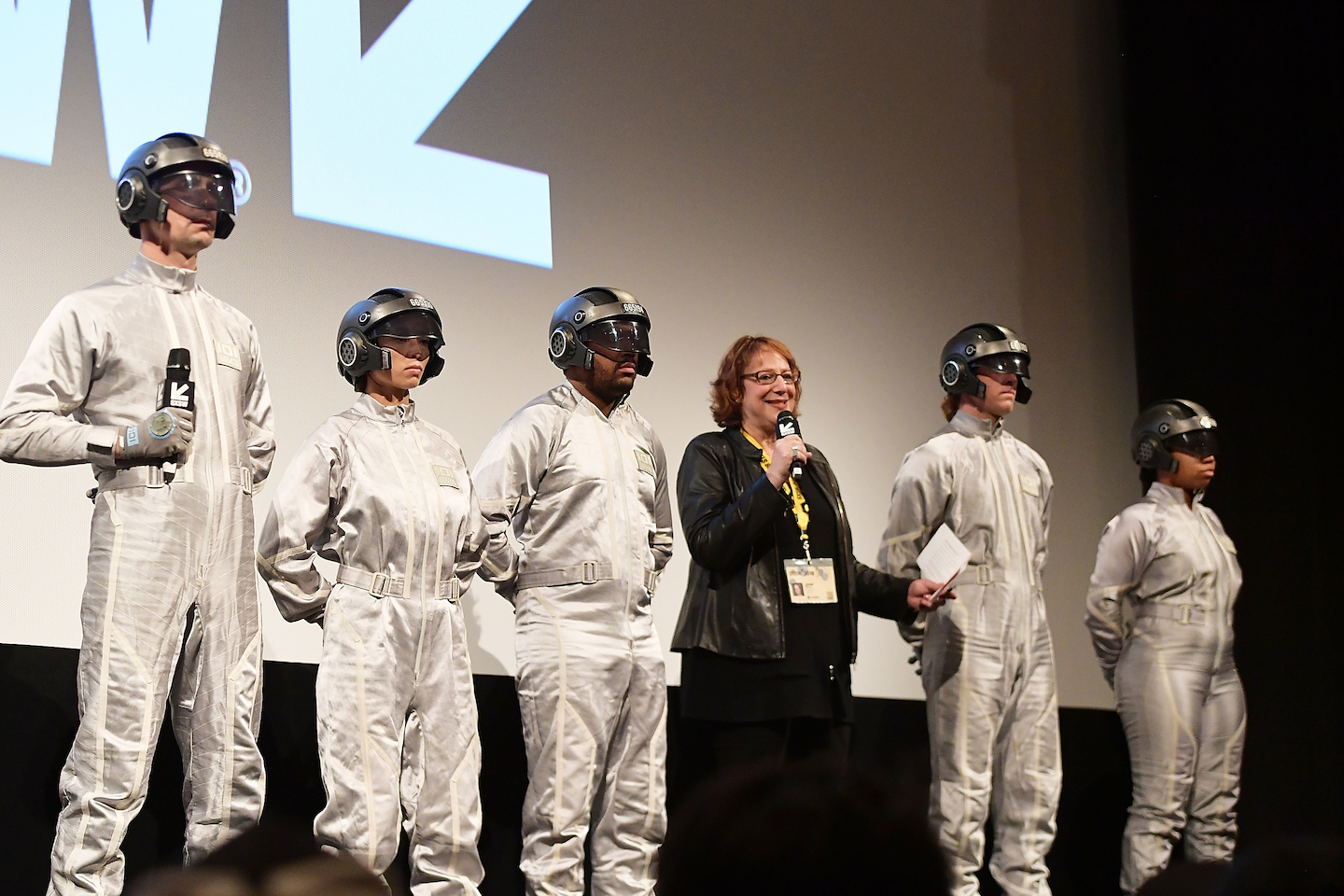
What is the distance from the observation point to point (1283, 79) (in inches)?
254

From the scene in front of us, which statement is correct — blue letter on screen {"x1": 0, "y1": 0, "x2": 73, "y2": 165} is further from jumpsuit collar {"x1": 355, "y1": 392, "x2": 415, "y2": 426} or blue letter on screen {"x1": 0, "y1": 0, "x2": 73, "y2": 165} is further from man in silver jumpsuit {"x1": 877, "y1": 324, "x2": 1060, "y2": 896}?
man in silver jumpsuit {"x1": 877, "y1": 324, "x2": 1060, "y2": 896}

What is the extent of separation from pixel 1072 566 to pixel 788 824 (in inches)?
232

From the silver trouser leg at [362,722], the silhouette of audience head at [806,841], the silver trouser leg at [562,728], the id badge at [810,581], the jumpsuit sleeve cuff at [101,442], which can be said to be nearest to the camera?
the silhouette of audience head at [806,841]

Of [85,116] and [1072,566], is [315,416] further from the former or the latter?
[1072,566]

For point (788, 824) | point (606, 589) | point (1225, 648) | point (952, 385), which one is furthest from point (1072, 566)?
point (788, 824)

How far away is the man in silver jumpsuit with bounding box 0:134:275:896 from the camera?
2961 millimetres

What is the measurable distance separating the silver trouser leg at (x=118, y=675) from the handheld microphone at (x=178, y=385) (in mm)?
229

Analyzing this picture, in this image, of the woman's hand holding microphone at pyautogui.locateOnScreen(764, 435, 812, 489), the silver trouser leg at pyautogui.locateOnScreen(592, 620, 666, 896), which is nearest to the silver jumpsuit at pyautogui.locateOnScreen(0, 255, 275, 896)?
Answer: the silver trouser leg at pyautogui.locateOnScreen(592, 620, 666, 896)

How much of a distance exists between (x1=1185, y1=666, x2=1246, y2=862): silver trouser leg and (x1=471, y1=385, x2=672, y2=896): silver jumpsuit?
2.27 metres

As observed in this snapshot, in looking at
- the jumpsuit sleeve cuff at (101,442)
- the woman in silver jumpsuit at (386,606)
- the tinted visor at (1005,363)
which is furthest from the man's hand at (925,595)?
the jumpsuit sleeve cuff at (101,442)

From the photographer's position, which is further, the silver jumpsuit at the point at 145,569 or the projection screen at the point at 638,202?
the projection screen at the point at 638,202

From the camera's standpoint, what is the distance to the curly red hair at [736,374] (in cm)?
422

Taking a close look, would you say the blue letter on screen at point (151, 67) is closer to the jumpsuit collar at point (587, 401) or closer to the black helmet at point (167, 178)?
the black helmet at point (167, 178)

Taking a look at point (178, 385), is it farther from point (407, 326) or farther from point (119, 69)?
point (119, 69)
